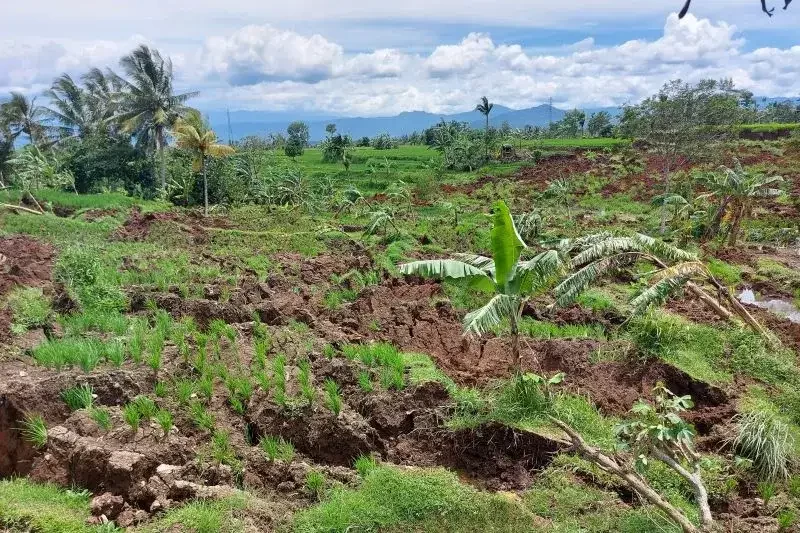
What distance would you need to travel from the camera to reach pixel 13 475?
21.8 ft

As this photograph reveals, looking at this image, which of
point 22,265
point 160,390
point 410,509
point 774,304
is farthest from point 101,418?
point 774,304

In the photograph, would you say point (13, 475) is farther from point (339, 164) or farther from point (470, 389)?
point (339, 164)

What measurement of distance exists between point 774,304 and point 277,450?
1554 centimetres

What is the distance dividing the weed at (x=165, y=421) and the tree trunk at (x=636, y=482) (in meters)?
4.63

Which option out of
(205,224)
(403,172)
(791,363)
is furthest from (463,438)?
(403,172)

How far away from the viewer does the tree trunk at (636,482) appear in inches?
211

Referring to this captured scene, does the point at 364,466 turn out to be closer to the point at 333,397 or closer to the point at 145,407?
the point at 333,397

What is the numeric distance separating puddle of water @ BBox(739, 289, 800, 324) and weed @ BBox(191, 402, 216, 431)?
14.7 meters

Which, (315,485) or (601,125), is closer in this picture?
(315,485)

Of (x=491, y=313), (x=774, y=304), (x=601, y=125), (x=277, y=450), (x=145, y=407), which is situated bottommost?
(x=774, y=304)

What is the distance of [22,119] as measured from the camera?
42.6m

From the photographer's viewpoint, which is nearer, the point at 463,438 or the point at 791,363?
the point at 463,438

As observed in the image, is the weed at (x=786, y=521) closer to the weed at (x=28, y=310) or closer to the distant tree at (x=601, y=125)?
the weed at (x=28, y=310)

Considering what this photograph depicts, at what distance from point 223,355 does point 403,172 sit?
132 ft
